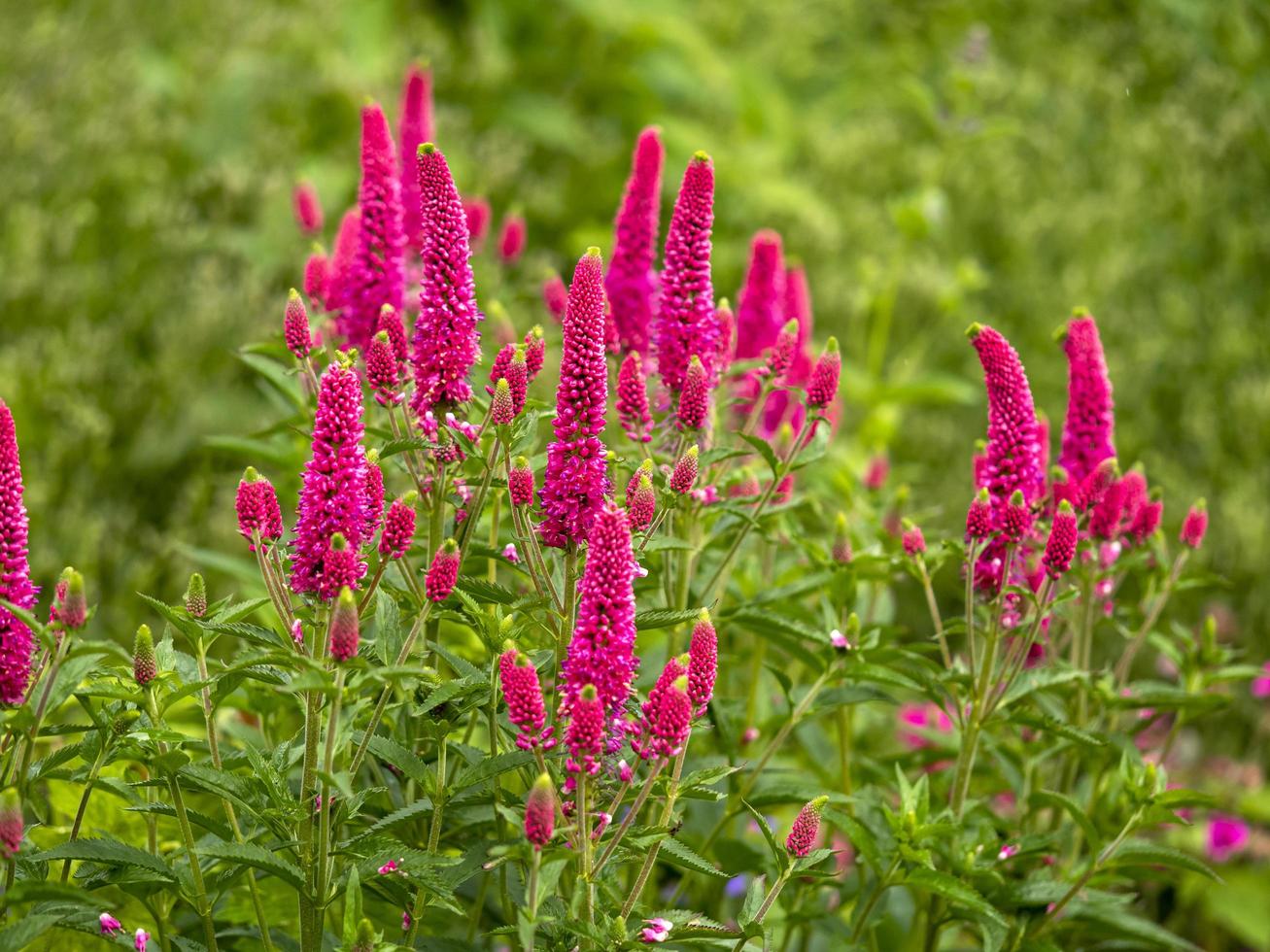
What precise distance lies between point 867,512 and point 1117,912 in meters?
1.08

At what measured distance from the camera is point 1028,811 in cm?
304

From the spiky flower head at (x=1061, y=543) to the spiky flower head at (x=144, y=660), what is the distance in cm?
151

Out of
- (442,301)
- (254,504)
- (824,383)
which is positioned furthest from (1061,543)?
(254,504)

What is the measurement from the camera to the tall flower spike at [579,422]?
2.00 meters

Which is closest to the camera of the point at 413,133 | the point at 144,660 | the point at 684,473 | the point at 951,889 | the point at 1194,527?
the point at 144,660

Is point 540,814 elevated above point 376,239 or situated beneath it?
situated beneath

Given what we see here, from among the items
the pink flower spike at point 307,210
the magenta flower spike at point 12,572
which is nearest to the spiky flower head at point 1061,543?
the magenta flower spike at point 12,572

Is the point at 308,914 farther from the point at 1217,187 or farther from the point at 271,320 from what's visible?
the point at 1217,187

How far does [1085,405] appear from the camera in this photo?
9.27 feet

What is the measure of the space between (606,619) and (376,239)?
1153mm

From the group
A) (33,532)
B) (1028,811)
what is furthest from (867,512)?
(33,532)

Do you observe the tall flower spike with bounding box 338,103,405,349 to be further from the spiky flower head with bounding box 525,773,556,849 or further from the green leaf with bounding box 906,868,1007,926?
the green leaf with bounding box 906,868,1007,926

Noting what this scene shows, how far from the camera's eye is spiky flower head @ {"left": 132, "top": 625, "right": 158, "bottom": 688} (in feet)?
6.47

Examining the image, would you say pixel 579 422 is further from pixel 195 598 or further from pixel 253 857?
pixel 253 857
